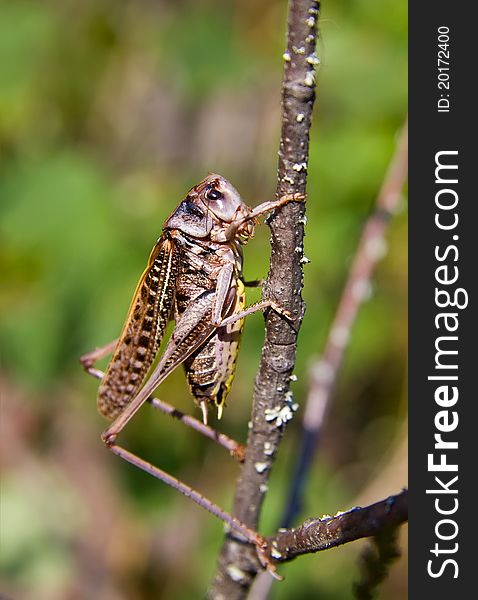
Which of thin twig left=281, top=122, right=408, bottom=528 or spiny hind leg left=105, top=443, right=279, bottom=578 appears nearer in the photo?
spiny hind leg left=105, top=443, right=279, bottom=578

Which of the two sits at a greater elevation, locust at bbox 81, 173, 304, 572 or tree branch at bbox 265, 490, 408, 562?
locust at bbox 81, 173, 304, 572

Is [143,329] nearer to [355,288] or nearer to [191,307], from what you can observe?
[191,307]

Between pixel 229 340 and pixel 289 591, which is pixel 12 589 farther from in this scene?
pixel 229 340

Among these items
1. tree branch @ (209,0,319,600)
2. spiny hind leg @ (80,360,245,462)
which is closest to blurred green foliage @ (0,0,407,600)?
spiny hind leg @ (80,360,245,462)

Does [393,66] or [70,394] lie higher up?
[393,66]

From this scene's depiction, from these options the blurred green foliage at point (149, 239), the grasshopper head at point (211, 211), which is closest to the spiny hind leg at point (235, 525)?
the grasshopper head at point (211, 211)

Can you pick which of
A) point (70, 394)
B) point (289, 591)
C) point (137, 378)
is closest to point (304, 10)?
point (137, 378)

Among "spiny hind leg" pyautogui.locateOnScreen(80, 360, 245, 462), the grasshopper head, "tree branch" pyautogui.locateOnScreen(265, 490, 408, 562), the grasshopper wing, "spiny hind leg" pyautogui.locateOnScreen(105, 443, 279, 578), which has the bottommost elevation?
"tree branch" pyautogui.locateOnScreen(265, 490, 408, 562)

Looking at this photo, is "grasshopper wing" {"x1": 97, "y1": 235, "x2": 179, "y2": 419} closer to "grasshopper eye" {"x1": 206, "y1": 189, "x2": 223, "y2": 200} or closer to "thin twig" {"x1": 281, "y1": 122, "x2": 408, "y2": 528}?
"grasshopper eye" {"x1": 206, "y1": 189, "x2": 223, "y2": 200}
